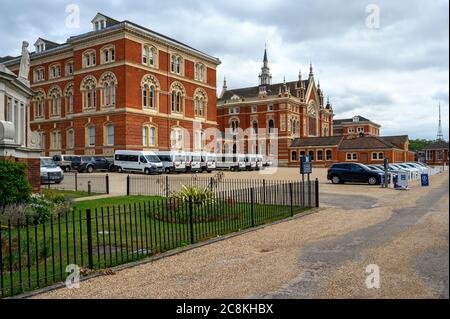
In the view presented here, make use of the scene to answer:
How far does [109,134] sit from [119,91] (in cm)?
521

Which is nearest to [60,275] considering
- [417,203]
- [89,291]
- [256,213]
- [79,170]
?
[89,291]

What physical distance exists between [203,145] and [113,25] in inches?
783

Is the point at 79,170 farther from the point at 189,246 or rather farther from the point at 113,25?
the point at 189,246

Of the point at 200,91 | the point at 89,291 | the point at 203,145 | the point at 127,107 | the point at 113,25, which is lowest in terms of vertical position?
the point at 89,291

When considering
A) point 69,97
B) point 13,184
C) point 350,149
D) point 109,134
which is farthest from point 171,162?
point 350,149

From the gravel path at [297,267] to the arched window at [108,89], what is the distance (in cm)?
3985

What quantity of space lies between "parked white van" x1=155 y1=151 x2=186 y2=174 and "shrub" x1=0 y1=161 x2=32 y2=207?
28.3 metres

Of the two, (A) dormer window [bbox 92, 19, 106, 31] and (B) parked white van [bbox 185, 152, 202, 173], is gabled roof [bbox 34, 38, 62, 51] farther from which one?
(B) parked white van [bbox 185, 152, 202, 173]

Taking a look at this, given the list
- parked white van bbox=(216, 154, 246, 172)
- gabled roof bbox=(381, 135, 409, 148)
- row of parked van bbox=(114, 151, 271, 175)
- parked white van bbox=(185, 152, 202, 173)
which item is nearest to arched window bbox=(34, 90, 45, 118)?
row of parked van bbox=(114, 151, 271, 175)

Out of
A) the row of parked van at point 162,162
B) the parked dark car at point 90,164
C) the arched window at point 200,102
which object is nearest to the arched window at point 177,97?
the arched window at point 200,102

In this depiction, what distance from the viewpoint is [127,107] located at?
1811 inches

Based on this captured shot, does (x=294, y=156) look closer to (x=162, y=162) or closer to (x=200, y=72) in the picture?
(x=200, y=72)

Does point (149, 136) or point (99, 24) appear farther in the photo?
point (99, 24)

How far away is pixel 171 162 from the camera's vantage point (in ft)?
136
